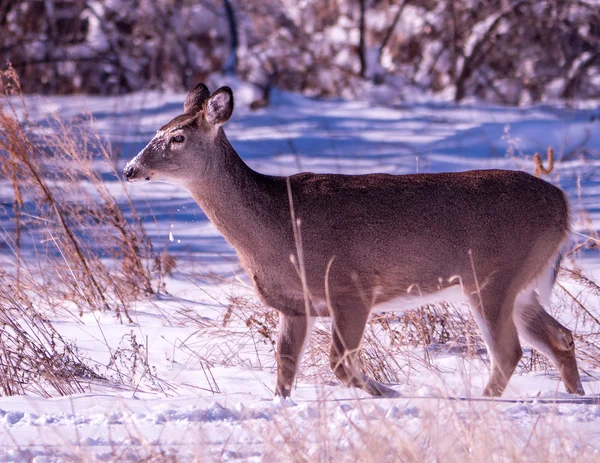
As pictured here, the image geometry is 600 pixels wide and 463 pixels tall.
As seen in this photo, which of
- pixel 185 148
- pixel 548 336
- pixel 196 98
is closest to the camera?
pixel 185 148

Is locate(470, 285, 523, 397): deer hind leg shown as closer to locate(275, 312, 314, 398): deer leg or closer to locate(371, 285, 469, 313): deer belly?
locate(371, 285, 469, 313): deer belly

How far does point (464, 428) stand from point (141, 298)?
3.96 meters

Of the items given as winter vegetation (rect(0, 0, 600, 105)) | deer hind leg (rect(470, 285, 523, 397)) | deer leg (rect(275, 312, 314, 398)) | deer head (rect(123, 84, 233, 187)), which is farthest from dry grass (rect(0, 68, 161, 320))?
winter vegetation (rect(0, 0, 600, 105))

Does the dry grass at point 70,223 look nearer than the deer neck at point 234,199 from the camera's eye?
No

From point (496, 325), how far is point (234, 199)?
1.42 m

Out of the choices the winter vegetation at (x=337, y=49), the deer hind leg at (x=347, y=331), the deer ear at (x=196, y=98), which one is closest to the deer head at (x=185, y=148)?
the deer ear at (x=196, y=98)

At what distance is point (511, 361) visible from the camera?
4781 mm

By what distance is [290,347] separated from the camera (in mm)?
4680

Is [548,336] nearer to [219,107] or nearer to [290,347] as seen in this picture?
[290,347]

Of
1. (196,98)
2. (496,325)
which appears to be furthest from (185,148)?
(496,325)

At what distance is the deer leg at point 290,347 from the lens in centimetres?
464

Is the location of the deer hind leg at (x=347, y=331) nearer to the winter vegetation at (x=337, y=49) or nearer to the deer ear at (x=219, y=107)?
the deer ear at (x=219, y=107)

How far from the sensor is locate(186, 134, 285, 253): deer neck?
15.5ft

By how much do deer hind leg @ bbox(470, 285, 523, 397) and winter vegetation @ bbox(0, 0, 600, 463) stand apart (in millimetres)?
170
